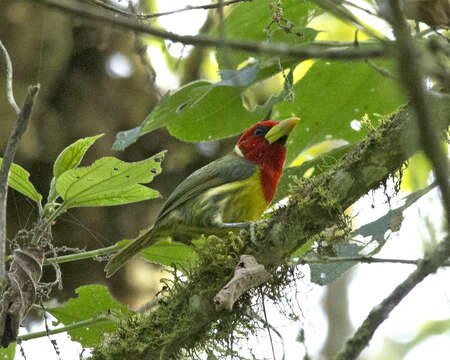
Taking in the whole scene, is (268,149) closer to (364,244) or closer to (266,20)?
(266,20)

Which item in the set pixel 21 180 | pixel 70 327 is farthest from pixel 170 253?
pixel 21 180

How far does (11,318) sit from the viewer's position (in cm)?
215

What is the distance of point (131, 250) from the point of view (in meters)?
3.07

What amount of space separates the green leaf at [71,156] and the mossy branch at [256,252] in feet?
1.96

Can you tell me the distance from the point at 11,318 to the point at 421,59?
183 cm

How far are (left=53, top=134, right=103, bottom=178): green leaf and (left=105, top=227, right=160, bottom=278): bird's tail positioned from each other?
2.33ft

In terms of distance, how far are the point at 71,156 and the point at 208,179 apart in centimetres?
101

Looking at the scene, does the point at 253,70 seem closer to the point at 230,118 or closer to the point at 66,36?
the point at 230,118

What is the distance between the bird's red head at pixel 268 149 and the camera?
3309 millimetres

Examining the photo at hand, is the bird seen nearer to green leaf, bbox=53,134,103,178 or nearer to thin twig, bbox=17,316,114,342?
thin twig, bbox=17,316,114,342

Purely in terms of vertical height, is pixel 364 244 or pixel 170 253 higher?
pixel 170 253

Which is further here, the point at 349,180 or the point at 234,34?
the point at 234,34

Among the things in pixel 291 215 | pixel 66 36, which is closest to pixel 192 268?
pixel 291 215

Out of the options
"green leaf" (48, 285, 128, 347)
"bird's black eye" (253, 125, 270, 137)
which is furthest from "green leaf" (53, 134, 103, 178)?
"bird's black eye" (253, 125, 270, 137)
